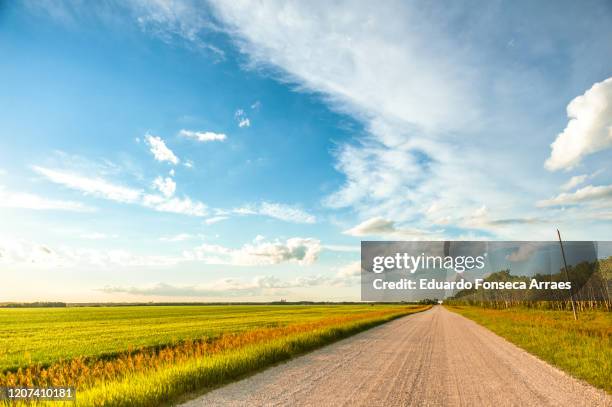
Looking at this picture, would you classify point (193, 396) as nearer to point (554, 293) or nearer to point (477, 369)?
point (477, 369)

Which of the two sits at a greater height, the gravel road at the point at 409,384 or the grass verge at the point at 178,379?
the grass verge at the point at 178,379

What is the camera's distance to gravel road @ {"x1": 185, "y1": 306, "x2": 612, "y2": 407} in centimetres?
752

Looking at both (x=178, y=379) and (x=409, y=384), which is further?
(x=409, y=384)

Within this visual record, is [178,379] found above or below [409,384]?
above

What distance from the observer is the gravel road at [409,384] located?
7523 mm

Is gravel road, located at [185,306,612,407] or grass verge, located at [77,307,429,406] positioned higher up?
grass verge, located at [77,307,429,406]

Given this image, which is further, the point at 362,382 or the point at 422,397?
the point at 362,382

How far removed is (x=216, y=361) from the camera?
34.1 ft

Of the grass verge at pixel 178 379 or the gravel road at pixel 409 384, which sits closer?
the grass verge at pixel 178 379

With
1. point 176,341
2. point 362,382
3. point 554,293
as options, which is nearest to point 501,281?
point 554,293

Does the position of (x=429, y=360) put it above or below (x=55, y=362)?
above

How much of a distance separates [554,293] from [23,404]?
120m

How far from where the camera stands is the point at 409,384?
8.98 meters

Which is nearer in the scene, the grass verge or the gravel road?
the grass verge
